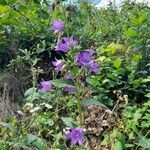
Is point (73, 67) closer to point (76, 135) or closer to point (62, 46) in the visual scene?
point (62, 46)

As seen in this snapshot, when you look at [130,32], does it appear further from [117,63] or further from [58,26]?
[58,26]

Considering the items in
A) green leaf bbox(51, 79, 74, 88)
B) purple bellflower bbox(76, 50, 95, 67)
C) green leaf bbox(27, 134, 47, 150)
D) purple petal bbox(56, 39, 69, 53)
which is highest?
purple petal bbox(56, 39, 69, 53)

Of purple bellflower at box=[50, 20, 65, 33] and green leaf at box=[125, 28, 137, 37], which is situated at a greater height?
green leaf at box=[125, 28, 137, 37]

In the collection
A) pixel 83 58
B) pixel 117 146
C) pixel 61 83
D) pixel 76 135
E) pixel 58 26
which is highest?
pixel 58 26

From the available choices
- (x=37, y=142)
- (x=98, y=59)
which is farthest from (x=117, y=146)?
(x=98, y=59)

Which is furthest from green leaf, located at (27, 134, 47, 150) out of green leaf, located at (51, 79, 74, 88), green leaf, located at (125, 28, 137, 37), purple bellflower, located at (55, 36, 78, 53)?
green leaf, located at (125, 28, 137, 37)

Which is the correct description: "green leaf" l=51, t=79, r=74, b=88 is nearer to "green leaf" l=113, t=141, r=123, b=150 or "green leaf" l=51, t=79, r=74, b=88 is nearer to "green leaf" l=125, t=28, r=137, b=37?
"green leaf" l=113, t=141, r=123, b=150

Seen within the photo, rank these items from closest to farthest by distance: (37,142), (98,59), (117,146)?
(37,142)
(117,146)
(98,59)

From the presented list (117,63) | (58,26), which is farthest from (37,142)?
(117,63)

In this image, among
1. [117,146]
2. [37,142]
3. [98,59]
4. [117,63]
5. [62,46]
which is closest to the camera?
[62,46]

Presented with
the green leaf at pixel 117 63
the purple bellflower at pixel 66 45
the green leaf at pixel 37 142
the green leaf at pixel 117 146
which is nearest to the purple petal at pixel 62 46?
the purple bellflower at pixel 66 45

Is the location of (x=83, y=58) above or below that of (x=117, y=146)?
above

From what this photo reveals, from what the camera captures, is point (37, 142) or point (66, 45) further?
point (37, 142)

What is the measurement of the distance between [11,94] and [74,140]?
5.67 ft
